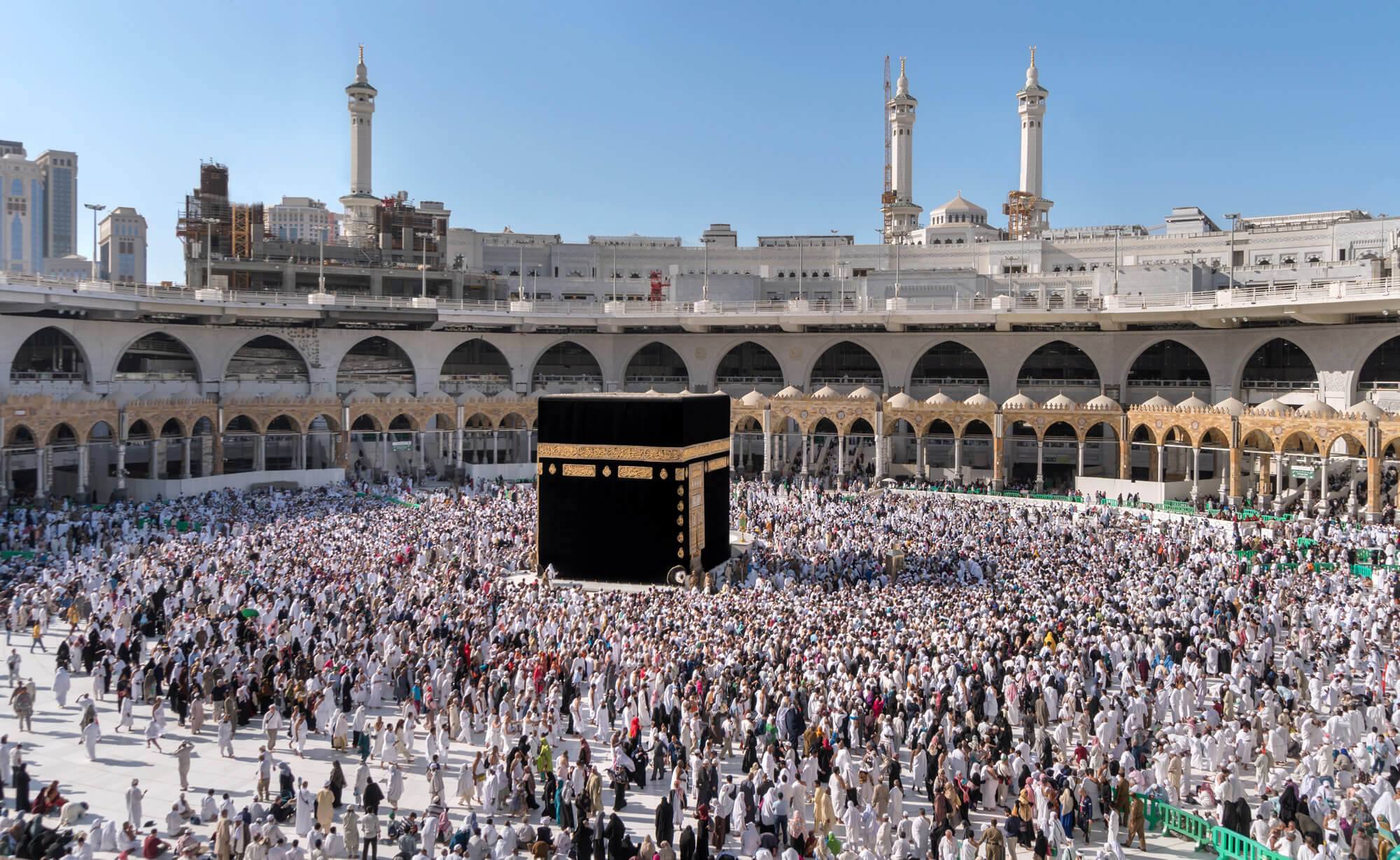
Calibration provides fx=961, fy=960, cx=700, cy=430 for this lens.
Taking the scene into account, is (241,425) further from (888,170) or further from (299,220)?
(299,220)

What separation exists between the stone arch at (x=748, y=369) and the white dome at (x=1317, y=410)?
18193mm

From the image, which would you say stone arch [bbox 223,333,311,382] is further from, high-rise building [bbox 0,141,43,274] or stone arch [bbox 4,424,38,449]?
high-rise building [bbox 0,141,43,274]

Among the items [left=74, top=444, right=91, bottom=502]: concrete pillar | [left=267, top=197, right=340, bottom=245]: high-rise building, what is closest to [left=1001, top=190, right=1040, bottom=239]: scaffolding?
[left=74, top=444, right=91, bottom=502]: concrete pillar

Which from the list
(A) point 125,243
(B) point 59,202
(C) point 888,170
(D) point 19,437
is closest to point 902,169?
(C) point 888,170

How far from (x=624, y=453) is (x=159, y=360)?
23261mm

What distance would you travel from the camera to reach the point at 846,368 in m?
37.9

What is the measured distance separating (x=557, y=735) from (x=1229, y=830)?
6882mm

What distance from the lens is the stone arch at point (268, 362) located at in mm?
34938

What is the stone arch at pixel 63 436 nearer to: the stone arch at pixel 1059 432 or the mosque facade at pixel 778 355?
the mosque facade at pixel 778 355

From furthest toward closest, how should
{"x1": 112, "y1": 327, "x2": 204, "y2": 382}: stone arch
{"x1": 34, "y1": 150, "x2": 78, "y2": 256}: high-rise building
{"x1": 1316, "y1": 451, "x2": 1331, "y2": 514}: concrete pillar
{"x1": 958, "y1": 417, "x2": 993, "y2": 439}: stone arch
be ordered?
{"x1": 34, "y1": 150, "x2": 78, "y2": 256}: high-rise building < {"x1": 958, "y1": 417, "x2": 993, "y2": 439}: stone arch < {"x1": 112, "y1": 327, "x2": 204, "y2": 382}: stone arch < {"x1": 1316, "y1": 451, "x2": 1331, "y2": 514}: concrete pillar

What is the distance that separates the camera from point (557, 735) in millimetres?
11172

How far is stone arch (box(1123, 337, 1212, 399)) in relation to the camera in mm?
32406

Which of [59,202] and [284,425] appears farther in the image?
[59,202]

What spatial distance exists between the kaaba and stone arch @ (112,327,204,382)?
773 inches
